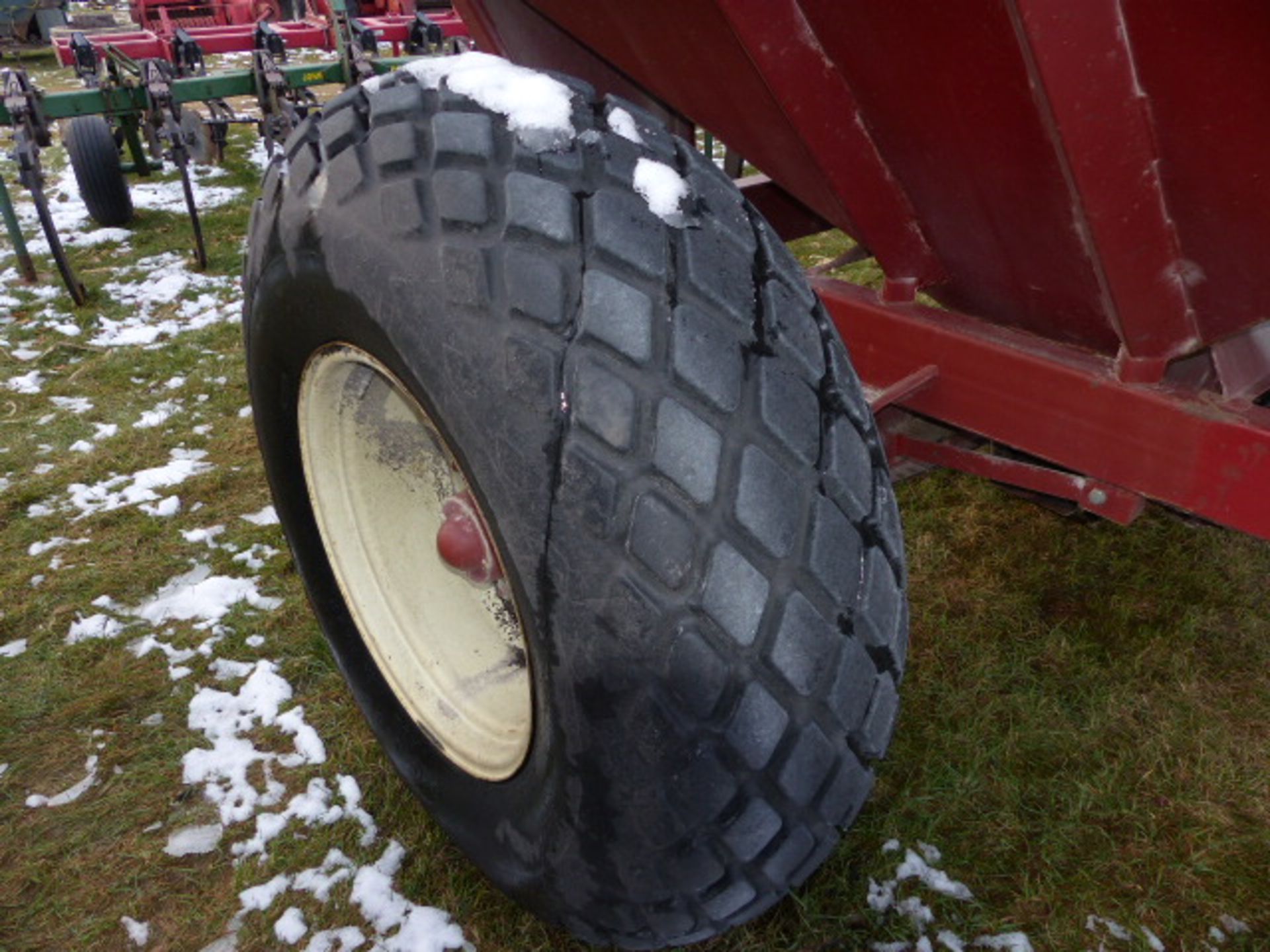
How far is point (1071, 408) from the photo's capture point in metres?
1.47

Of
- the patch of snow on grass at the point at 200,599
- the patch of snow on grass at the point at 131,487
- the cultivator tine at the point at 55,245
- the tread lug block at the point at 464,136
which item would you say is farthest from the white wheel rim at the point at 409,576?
the cultivator tine at the point at 55,245

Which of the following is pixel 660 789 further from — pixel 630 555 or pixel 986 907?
pixel 986 907

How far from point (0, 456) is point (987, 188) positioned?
10.7ft

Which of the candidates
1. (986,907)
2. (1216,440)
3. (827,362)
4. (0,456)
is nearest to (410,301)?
(827,362)

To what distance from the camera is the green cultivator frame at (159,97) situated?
Answer: 14.8ft

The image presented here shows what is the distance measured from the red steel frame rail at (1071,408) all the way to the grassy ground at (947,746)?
2.16 feet

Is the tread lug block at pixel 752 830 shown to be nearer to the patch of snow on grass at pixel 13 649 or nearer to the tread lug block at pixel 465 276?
the tread lug block at pixel 465 276

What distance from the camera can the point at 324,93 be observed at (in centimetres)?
966

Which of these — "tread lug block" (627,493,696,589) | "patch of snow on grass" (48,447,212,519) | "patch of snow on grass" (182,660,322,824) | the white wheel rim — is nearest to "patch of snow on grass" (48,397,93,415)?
"patch of snow on grass" (48,447,212,519)

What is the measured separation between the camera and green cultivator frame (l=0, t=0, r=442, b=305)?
4.50 m

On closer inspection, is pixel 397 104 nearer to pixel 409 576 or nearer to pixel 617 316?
pixel 617 316

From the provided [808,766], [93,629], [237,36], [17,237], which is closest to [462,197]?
[808,766]

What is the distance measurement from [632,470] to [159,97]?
471cm

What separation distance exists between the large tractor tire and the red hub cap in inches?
8.5
